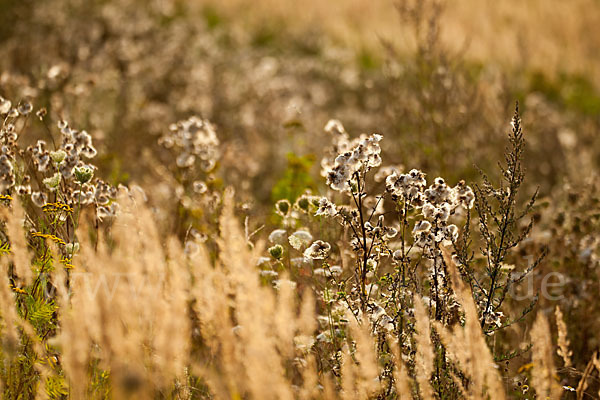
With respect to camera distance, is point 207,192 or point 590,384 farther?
point 207,192

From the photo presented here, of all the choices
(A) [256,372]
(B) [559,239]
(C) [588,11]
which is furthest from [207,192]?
(C) [588,11]

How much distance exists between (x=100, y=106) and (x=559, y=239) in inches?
186

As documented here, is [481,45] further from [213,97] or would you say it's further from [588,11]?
[213,97]

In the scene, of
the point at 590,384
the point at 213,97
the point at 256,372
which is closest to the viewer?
the point at 256,372

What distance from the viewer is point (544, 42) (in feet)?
37.6

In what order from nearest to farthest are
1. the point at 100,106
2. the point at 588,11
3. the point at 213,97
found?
the point at 100,106, the point at 213,97, the point at 588,11

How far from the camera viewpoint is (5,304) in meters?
1.77

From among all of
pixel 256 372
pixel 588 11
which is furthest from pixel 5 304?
pixel 588 11

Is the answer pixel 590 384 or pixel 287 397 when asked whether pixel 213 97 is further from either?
pixel 287 397

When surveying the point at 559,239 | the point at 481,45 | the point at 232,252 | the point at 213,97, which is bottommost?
the point at 232,252

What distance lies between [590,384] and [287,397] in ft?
6.48

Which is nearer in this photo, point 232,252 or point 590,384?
point 232,252

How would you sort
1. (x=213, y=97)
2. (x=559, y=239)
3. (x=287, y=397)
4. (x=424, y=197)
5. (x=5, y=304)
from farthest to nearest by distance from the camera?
(x=213, y=97), (x=559, y=239), (x=424, y=197), (x=5, y=304), (x=287, y=397)

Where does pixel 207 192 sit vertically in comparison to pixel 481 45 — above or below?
below
